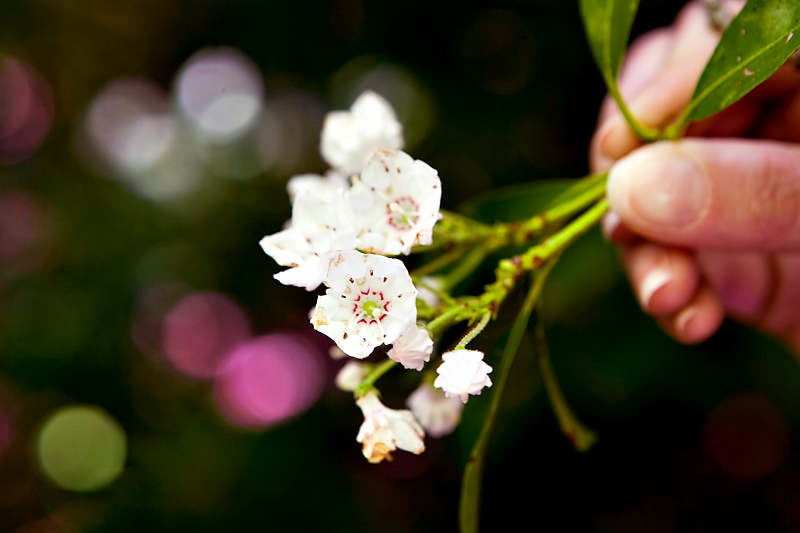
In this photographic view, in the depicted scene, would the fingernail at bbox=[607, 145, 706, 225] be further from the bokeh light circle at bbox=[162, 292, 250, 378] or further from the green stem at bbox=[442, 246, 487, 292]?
the bokeh light circle at bbox=[162, 292, 250, 378]

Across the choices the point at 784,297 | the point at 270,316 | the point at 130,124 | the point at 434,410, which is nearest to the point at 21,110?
the point at 130,124

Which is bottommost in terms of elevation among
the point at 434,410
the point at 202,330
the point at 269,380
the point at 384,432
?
the point at 269,380

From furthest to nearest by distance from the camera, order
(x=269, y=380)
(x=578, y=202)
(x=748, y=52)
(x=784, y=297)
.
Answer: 1. (x=269, y=380)
2. (x=784, y=297)
3. (x=578, y=202)
4. (x=748, y=52)

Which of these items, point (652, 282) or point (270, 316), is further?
point (270, 316)

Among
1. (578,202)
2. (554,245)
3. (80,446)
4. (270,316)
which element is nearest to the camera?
(554,245)

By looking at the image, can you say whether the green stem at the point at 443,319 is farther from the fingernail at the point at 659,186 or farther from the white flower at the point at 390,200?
the fingernail at the point at 659,186

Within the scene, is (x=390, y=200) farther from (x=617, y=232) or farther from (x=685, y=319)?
(x=685, y=319)
